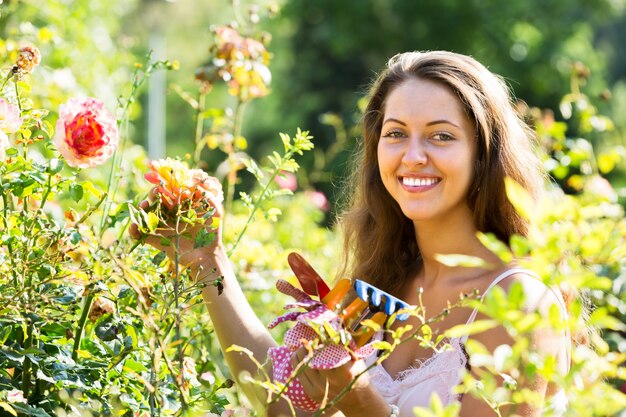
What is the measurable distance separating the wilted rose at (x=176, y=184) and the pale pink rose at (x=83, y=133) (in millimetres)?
90

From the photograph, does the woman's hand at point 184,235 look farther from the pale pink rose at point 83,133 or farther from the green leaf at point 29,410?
the green leaf at point 29,410

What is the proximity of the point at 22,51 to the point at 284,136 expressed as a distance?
19.4 inches

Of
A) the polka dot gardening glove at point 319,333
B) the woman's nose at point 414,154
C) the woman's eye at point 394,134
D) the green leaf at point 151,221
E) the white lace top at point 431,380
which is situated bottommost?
the white lace top at point 431,380

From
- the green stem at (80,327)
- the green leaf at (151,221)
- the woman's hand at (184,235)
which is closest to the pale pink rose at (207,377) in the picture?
the woman's hand at (184,235)

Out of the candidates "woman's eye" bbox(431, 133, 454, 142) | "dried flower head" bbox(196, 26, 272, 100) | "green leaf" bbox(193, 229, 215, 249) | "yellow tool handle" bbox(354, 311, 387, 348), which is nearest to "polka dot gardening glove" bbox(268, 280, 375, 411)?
"yellow tool handle" bbox(354, 311, 387, 348)

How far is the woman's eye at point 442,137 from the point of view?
1940 millimetres

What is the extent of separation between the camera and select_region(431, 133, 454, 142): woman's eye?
1.94m

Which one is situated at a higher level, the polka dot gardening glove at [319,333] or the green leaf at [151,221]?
the green leaf at [151,221]

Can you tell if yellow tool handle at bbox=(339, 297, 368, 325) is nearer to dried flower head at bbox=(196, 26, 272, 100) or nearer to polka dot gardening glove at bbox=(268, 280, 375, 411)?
polka dot gardening glove at bbox=(268, 280, 375, 411)

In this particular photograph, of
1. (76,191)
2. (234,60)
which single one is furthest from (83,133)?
(234,60)

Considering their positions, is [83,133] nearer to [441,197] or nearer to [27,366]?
[27,366]

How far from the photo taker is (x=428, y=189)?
6.37ft

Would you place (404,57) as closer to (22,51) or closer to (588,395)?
(22,51)

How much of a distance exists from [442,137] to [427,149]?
0.16 feet
